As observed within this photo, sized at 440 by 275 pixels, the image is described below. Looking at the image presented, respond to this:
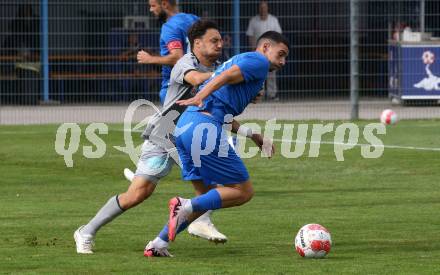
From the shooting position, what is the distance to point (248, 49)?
24.2m

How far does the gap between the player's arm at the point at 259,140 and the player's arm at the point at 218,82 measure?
27.2 inches

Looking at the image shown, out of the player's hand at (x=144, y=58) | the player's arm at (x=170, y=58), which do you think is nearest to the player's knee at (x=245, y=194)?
the player's hand at (x=144, y=58)

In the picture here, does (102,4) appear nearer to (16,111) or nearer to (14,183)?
(16,111)

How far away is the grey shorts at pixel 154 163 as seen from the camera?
1000cm

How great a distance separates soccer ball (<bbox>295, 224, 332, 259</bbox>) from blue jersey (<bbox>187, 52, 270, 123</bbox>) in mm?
1046

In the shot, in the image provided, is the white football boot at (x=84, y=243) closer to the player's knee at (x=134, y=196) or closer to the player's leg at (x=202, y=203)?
the player's knee at (x=134, y=196)

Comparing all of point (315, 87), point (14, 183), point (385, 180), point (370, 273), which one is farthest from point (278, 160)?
point (370, 273)

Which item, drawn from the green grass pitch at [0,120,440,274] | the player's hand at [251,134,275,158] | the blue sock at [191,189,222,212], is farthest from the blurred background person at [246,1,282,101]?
the blue sock at [191,189,222,212]

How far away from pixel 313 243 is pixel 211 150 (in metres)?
1.01

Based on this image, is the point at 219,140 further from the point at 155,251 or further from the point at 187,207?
the point at 155,251

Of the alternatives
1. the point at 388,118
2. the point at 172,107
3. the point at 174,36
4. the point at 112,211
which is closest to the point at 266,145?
the point at 172,107

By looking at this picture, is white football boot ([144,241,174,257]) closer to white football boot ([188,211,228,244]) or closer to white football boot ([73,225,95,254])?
white football boot ([73,225,95,254])

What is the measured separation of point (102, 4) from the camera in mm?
24125

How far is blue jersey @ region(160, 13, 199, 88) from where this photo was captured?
38.4 feet
